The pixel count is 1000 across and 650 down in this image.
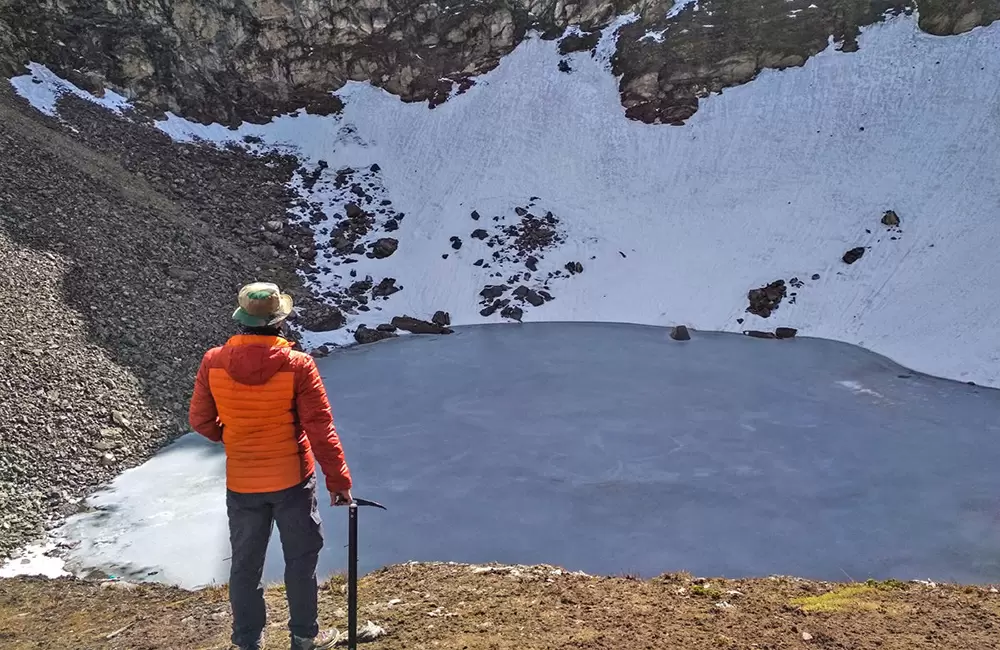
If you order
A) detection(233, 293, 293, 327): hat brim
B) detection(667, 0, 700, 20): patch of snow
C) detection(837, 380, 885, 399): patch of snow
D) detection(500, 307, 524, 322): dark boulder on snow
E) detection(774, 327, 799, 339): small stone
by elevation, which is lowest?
detection(233, 293, 293, 327): hat brim

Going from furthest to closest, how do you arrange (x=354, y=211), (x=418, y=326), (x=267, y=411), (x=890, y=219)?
(x=354, y=211), (x=890, y=219), (x=418, y=326), (x=267, y=411)

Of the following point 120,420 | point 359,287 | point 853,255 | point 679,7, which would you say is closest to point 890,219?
point 853,255

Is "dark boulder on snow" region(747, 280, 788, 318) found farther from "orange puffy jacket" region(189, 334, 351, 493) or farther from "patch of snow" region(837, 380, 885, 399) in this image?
"orange puffy jacket" region(189, 334, 351, 493)

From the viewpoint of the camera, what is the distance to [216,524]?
10.1 metres

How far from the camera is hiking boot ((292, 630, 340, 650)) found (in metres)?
4.65

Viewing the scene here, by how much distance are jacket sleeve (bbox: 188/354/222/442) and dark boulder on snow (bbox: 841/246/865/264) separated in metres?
21.8

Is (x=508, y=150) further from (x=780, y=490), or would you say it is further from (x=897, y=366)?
(x=780, y=490)

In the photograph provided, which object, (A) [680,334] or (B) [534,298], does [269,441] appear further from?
(B) [534,298]

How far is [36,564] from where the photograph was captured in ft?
30.0

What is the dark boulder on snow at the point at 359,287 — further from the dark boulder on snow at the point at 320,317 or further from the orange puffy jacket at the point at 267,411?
the orange puffy jacket at the point at 267,411

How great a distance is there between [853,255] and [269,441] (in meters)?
22.0

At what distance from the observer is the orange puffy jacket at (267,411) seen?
427 cm

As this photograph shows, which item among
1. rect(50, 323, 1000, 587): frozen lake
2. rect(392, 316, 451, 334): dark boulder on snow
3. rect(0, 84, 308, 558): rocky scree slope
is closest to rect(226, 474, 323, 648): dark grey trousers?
rect(50, 323, 1000, 587): frozen lake

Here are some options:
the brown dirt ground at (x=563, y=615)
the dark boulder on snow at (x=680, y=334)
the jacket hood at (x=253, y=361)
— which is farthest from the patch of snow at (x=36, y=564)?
Result: the dark boulder on snow at (x=680, y=334)
